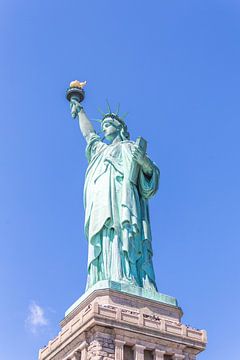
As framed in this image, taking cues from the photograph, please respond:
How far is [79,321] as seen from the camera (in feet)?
87.5

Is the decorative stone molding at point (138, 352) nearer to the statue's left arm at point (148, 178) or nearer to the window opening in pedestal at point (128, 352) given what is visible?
the window opening in pedestal at point (128, 352)

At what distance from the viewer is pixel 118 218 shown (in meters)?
30.3

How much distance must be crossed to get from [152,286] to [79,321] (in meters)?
3.99

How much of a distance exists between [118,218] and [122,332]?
575cm

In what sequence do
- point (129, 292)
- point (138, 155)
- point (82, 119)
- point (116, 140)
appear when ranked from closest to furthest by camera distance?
1. point (129, 292)
2. point (138, 155)
3. point (116, 140)
4. point (82, 119)

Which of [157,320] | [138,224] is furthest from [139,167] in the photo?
[157,320]

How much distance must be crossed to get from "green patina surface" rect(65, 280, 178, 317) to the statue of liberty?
1.62 feet

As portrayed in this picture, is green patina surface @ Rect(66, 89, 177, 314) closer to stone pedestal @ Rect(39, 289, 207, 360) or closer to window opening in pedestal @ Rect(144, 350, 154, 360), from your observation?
stone pedestal @ Rect(39, 289, 207, 360)

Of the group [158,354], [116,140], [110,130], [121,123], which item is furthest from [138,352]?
[121,123]

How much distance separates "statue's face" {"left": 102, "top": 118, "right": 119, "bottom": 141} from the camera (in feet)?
111

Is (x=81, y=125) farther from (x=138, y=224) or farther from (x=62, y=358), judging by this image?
(x=62, y=358)

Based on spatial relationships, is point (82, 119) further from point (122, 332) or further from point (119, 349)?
point (119, 349)

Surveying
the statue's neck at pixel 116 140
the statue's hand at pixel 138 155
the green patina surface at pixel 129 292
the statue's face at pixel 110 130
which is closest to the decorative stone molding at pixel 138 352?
the green patina surface at pixel 129 292

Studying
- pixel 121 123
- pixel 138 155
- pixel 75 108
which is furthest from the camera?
pixel 75 108
